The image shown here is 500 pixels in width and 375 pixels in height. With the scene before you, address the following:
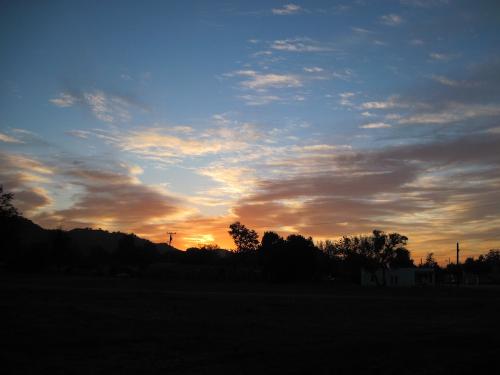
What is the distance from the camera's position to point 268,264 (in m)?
90.4

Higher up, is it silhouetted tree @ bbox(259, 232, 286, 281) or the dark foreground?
silhouetted tree @ bbox(259, 232, 286, 281)

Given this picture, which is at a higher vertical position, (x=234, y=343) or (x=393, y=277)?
(x=393, y=277)

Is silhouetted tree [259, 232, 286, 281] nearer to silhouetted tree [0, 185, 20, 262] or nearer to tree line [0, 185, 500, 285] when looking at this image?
tree line [0, 185, 500, 285]

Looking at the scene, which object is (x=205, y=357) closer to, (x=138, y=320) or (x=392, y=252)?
(x=138, y=320)

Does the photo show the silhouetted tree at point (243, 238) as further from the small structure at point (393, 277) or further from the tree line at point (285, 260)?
the small structure at point (393, 277)

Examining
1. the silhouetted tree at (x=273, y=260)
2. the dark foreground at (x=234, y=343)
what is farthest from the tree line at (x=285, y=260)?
the dark foreground at (x=234, y=343)

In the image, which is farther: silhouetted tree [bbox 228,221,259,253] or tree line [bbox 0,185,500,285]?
silhouetted tree [bbox 228,221,259,253]

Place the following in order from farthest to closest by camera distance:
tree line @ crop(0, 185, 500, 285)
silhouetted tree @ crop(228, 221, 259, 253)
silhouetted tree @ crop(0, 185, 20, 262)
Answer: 1. silhouetted tree @ crop(228, 221, 259, 253)
2. tree line @ crop(0, 185, 500, 285)
3. silhouetted tree @ crop(0, 185, 20, 262)

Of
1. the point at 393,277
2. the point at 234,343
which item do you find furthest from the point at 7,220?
the point at 393,277

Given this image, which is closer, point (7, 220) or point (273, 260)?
point (7, 220)

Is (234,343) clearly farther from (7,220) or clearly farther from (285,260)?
(285,260)

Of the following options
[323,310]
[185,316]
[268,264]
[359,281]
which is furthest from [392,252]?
[185,316]

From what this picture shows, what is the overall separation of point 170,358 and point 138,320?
27.7 ft

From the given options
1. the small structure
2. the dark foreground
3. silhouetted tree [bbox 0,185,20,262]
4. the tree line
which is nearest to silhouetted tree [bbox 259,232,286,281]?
the tree line
